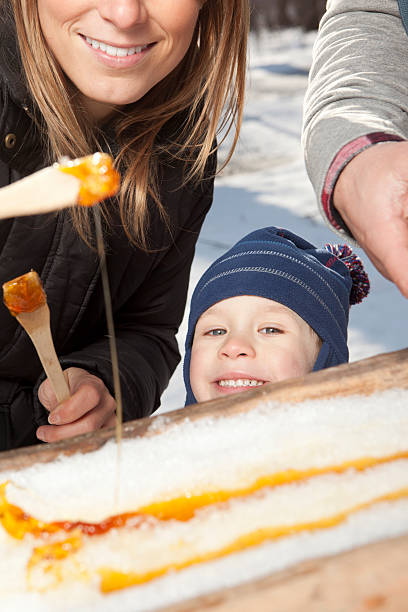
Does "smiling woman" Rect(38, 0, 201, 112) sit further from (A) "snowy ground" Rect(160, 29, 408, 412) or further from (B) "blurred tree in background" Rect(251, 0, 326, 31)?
(B) "blurred tree in background" Rect(251, 0, 326, 31)

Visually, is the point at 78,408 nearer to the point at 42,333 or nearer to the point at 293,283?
the point at 42,333

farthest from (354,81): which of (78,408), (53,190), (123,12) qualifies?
(78,408)

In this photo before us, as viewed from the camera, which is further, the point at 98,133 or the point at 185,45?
the point at 98,133

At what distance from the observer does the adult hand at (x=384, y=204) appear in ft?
2.88

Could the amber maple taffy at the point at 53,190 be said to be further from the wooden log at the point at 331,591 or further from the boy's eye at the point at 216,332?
the boy's eye at the point at 216,332

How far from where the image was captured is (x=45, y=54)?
119 cm

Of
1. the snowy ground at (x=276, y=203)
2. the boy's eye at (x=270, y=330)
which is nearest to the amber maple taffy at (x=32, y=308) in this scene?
the boy's eye at (x=270, y=330)

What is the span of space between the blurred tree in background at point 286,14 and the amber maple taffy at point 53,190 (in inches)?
315

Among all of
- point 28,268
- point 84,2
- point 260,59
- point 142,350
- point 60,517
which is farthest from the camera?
point 260,59

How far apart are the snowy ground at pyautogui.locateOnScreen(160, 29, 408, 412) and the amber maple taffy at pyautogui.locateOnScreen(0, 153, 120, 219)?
5.09 feet

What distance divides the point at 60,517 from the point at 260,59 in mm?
8078

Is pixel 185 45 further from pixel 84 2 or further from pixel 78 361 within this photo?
pixel 78 361

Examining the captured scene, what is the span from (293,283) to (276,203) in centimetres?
244

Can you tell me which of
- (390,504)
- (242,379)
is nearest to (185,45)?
(242,379)
